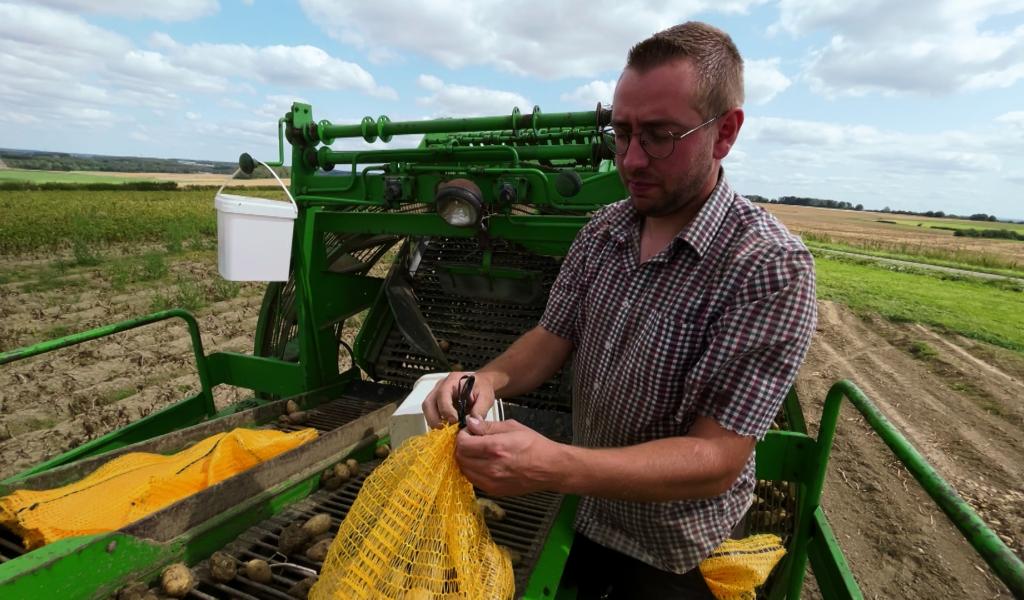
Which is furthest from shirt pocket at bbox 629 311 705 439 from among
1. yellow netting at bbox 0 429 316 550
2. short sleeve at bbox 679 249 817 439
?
yellow netting at bbox 0 429 316 550

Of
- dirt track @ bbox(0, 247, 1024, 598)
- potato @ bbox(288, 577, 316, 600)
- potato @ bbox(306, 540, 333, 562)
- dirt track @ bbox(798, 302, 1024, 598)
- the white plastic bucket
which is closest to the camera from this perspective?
potato @ bbox(288, 577, 316, 600)

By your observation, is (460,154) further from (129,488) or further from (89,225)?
(89,225)

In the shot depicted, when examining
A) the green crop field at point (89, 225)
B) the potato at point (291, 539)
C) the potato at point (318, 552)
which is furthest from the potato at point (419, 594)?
the green crop field at point (89, 225)

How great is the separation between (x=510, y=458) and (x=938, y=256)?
38557 mm

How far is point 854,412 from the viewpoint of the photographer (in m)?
7.33

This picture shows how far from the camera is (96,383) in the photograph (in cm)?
652

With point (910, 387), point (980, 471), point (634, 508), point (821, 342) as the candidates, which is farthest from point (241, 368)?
point (821, 342)

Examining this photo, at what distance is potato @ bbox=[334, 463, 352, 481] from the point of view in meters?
2.56

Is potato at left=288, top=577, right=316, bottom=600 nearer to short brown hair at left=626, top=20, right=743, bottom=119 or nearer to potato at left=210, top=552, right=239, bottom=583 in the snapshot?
potato at left=210, top=552, right=239, bottom=583

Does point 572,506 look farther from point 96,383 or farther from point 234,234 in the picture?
point 96,383

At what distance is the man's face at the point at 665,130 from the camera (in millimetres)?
1380

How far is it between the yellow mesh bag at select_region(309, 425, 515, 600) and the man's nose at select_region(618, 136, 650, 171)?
82cm

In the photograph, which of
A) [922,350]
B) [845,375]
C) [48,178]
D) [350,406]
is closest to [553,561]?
[350,406]

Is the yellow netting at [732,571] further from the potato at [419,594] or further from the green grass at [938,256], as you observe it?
the green grass at [938,256]
